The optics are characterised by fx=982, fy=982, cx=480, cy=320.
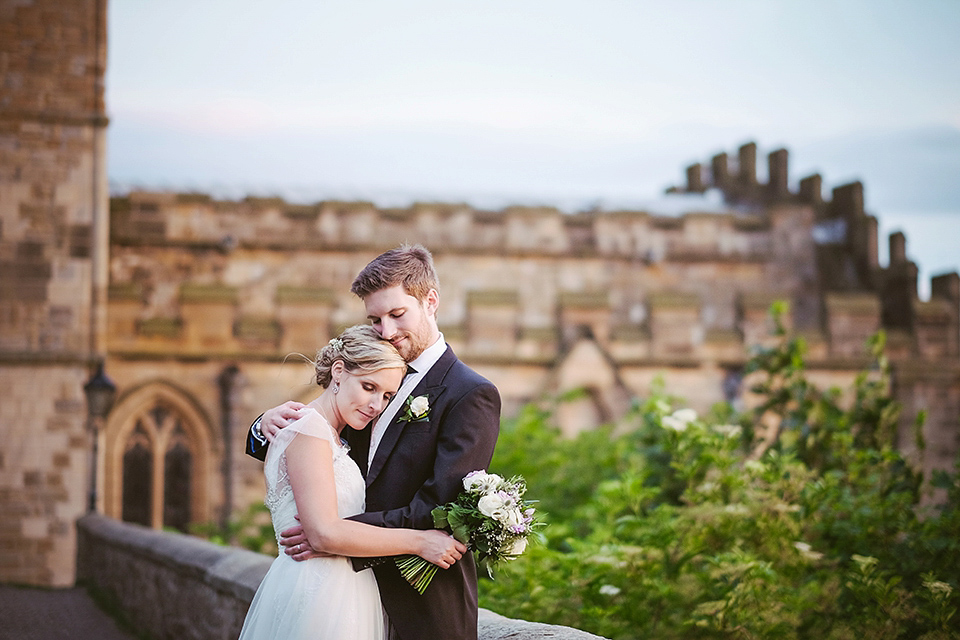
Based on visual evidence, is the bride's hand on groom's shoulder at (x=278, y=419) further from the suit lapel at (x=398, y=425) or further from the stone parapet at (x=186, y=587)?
the stone parapet at (x=186, y=587)

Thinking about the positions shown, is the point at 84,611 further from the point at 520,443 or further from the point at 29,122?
the point at 29,122

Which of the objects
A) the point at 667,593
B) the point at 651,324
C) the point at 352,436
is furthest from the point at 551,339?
the point at 352,436

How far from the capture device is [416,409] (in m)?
3.00

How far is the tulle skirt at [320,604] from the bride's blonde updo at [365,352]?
0.61 meters

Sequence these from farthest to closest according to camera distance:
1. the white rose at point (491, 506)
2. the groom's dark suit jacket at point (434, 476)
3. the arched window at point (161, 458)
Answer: the arched window at point (161, 458) → the groom's dark suit jacket at point (434, 476) → the white rose at point (491, 506)

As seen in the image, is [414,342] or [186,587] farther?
[186,587]

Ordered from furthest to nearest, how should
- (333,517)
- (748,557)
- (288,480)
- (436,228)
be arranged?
(436,228)
(748,557)
(288,480)
(333,517)

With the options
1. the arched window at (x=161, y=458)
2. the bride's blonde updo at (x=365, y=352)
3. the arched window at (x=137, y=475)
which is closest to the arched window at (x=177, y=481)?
the arched window at (x=161, y=458)

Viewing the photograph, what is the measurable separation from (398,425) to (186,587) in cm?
311

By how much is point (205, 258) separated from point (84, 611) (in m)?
6.31

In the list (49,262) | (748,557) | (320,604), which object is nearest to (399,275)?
(320,604)

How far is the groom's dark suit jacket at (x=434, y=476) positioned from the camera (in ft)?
9.73

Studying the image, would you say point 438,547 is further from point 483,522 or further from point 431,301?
point 431,301

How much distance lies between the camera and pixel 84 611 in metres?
8.12
